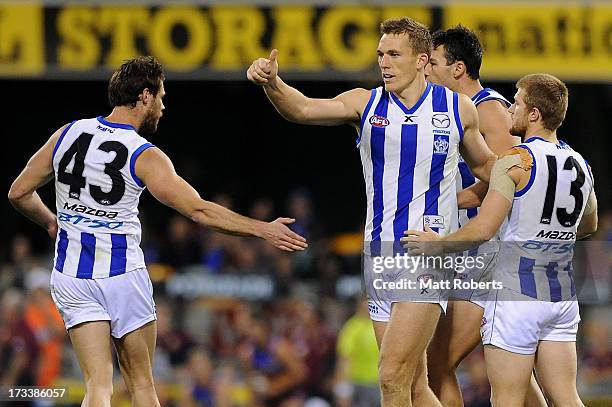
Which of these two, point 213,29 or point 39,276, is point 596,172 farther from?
point 39,276

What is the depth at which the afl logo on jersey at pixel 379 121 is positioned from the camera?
6.70 meters

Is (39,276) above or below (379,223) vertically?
below

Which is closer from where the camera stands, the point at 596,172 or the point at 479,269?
the point at 479,269

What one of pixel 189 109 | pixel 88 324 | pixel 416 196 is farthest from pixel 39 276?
pixel 416 196

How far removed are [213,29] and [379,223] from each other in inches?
301

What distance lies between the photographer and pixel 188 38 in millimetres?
14008

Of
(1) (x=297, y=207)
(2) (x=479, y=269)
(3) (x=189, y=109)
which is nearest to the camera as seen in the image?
(2) (x=479, y=269)

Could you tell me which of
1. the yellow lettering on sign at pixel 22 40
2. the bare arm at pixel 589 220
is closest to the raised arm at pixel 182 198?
the bare arm at pixel 589 220

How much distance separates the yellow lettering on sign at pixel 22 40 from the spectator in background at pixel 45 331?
264 cm

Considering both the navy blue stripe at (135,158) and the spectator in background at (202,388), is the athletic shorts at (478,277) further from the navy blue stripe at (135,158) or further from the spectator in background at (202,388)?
the spectator in background at (202,388)

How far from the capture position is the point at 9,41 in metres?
13.8

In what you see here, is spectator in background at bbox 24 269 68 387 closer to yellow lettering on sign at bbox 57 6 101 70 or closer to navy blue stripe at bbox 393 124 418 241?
yellow lettering on sign at bbox 57 6 101 70

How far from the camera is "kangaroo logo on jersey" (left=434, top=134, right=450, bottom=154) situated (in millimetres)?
6672

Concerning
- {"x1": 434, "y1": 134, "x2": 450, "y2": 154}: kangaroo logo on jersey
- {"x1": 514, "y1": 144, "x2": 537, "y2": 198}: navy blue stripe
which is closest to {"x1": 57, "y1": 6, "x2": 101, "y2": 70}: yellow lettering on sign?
{"x1": 434, "y1": 134, "x2": 450, "y2": 154}: kangaroo logo on jersey
